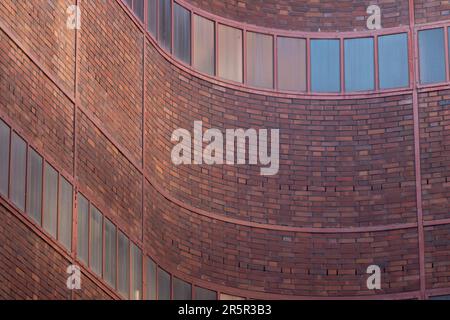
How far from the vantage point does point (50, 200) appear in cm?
3734

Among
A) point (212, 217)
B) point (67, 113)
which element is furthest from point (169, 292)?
point (67, 113)

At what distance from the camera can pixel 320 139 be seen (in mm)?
45656

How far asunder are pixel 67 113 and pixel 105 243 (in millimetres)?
2933

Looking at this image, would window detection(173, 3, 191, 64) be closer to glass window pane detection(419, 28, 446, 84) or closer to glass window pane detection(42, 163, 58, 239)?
glass window pane detection(419, 28, 446, 84)

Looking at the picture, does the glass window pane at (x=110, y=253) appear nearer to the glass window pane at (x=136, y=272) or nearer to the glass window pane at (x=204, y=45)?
the glass window pane at (x=136, y=272)

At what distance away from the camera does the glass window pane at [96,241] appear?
3884cm

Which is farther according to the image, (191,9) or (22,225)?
(191,9)

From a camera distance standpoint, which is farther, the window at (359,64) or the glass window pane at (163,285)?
the window at (359,64)

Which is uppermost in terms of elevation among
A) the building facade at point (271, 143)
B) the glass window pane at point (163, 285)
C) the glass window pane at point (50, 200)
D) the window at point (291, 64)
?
the window at point (291, 64)

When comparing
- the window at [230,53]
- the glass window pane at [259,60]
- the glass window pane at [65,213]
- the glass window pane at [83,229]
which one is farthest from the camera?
the glass window pane at [259,60]

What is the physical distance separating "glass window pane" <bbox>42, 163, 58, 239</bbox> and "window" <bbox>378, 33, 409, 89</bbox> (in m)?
11.2

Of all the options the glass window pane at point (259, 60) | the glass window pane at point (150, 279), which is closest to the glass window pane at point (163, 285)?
the glass window pane at point (150, 279)

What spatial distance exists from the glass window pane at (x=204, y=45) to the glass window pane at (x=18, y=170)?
8.99 meters
